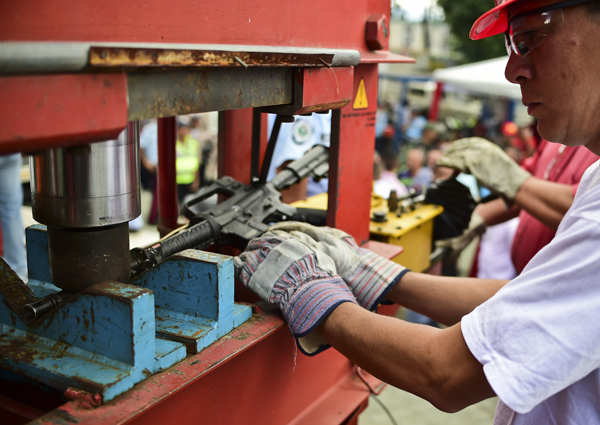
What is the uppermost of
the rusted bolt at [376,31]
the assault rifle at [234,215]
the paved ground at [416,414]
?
the rusted bolt at [376,31]

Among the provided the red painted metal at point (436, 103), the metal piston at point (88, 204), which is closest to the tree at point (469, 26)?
the red painted metal at point (436, 103)

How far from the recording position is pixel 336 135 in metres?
1.60

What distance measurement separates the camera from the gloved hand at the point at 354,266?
144 centimetres

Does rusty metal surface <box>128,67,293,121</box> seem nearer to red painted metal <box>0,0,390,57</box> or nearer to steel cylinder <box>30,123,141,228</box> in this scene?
red painted metal <box>0,0,390,57</box>

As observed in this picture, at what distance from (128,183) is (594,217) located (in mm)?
864

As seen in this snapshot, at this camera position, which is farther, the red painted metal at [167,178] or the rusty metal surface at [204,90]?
the red painted metal at [167,178]

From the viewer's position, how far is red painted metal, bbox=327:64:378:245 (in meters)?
1.61

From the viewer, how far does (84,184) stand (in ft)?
3.19

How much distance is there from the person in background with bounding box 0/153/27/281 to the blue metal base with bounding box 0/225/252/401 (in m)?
2.76

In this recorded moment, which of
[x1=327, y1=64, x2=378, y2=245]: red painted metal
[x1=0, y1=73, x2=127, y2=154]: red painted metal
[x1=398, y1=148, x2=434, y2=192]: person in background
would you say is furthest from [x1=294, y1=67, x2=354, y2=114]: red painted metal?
[x1=398, y1=148, x2=434, y2=192]: person in background

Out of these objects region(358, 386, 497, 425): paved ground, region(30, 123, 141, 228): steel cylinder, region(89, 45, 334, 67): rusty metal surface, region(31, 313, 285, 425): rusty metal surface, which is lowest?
region(358, 386, 497, 425): paved ground

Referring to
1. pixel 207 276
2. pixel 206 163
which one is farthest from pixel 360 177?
pixel 206 163

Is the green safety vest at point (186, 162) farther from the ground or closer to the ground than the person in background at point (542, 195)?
closer to the ground

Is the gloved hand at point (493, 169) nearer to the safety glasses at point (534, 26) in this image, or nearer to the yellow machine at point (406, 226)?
the yellow machine at point (406, 226)
